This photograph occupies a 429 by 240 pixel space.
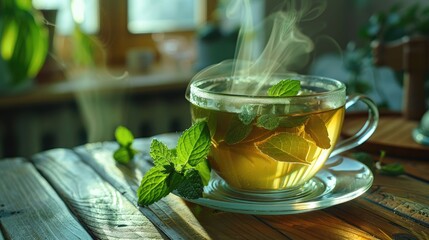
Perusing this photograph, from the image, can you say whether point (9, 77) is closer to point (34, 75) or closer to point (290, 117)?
point (34, 75)

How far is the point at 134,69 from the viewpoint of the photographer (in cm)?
243

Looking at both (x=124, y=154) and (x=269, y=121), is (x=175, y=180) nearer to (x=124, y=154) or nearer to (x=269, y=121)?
(x=269, y=121)

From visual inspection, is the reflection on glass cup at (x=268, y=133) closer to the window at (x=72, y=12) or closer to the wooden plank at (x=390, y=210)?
→ the wooden plank at (x=390, y=210)

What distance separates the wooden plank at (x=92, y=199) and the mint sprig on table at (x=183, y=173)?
31 millimetres

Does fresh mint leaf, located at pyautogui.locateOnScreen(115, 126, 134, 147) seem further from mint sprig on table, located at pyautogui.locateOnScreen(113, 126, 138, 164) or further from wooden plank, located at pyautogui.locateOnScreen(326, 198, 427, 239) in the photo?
wooden plank, located at pyautogui.locateOnScreen(326, 198, 427, 239)

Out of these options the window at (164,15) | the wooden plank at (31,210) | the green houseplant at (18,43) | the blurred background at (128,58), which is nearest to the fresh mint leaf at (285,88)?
the wooden plank at (31,210)

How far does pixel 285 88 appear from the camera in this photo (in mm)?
750

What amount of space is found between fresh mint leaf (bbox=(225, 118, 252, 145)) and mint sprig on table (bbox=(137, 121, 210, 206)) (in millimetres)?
25

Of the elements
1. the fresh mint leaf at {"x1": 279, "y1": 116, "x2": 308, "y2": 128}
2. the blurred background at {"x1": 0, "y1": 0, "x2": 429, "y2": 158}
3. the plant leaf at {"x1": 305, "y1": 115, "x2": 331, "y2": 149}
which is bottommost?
the blurred background at {"x1": 0, "y1": 0, "x2": 429, "y2": 158}

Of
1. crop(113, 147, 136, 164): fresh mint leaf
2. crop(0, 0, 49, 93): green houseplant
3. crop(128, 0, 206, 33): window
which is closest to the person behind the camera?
Answer: crop(113, 147, 136, 164): fresh mint leaf

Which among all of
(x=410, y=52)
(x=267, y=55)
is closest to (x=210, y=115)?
(x=267, y=55)

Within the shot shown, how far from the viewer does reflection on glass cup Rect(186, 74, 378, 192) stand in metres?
0.72

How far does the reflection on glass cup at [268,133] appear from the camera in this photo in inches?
28.3

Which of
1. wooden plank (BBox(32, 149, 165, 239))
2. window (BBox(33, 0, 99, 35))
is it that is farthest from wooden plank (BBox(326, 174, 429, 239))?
window (BBox(33, 0, 99, 35))
